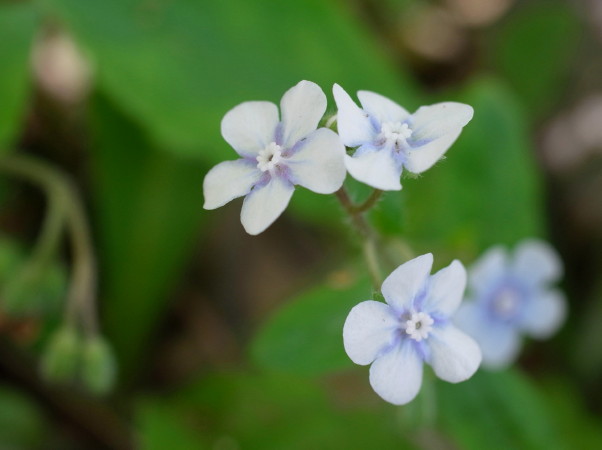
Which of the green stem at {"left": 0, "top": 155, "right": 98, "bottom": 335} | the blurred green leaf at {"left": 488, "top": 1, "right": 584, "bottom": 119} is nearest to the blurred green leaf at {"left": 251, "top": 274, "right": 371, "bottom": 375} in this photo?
the green stem at {"left": 0, "top": 155, "right": 98, "bottom": 335}

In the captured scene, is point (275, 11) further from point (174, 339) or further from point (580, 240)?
point (580, 240)

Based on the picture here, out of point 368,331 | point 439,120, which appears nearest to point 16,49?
point 439,120

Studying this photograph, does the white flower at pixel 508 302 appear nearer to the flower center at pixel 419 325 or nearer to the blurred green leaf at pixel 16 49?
the flower center at pixel 419 325

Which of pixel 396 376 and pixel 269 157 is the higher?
pixel 269 157

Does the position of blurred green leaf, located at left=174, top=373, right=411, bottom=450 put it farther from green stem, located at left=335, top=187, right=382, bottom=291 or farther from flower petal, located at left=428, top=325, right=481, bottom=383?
flower petal, located at left=428, top=325, right=481, bottom=383

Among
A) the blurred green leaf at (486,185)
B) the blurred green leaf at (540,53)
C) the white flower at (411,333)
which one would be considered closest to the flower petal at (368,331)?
the white flower at (411,333)

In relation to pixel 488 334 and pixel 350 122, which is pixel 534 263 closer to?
pixel 488 334
